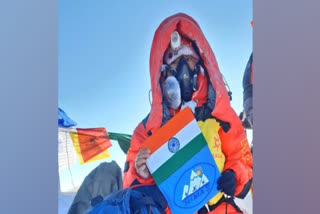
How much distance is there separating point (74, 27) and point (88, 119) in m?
0.36

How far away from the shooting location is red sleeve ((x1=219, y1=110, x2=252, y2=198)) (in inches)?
71.4

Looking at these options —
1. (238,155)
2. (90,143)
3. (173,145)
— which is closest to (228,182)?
(238,155)

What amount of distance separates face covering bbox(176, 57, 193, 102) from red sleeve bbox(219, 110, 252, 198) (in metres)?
0.19

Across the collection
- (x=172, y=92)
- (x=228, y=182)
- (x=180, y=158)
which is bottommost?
(x=228, y=182)

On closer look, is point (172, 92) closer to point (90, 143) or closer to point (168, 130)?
point (168, 130)

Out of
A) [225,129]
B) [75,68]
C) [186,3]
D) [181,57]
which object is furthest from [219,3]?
[75,68]

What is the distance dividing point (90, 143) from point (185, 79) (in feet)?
1.48

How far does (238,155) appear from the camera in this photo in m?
1.83

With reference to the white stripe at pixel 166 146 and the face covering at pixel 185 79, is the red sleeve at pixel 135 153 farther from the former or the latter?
the face covering at pixel 185 79

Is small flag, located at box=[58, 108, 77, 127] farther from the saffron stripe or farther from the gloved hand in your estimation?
the gloved hand

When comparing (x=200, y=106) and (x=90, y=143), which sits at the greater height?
(x=200, y=106)

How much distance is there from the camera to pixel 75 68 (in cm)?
183

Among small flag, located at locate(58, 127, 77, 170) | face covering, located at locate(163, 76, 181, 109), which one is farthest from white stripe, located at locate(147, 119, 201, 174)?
small flag, located at locate(58, 127, 77, 170)
